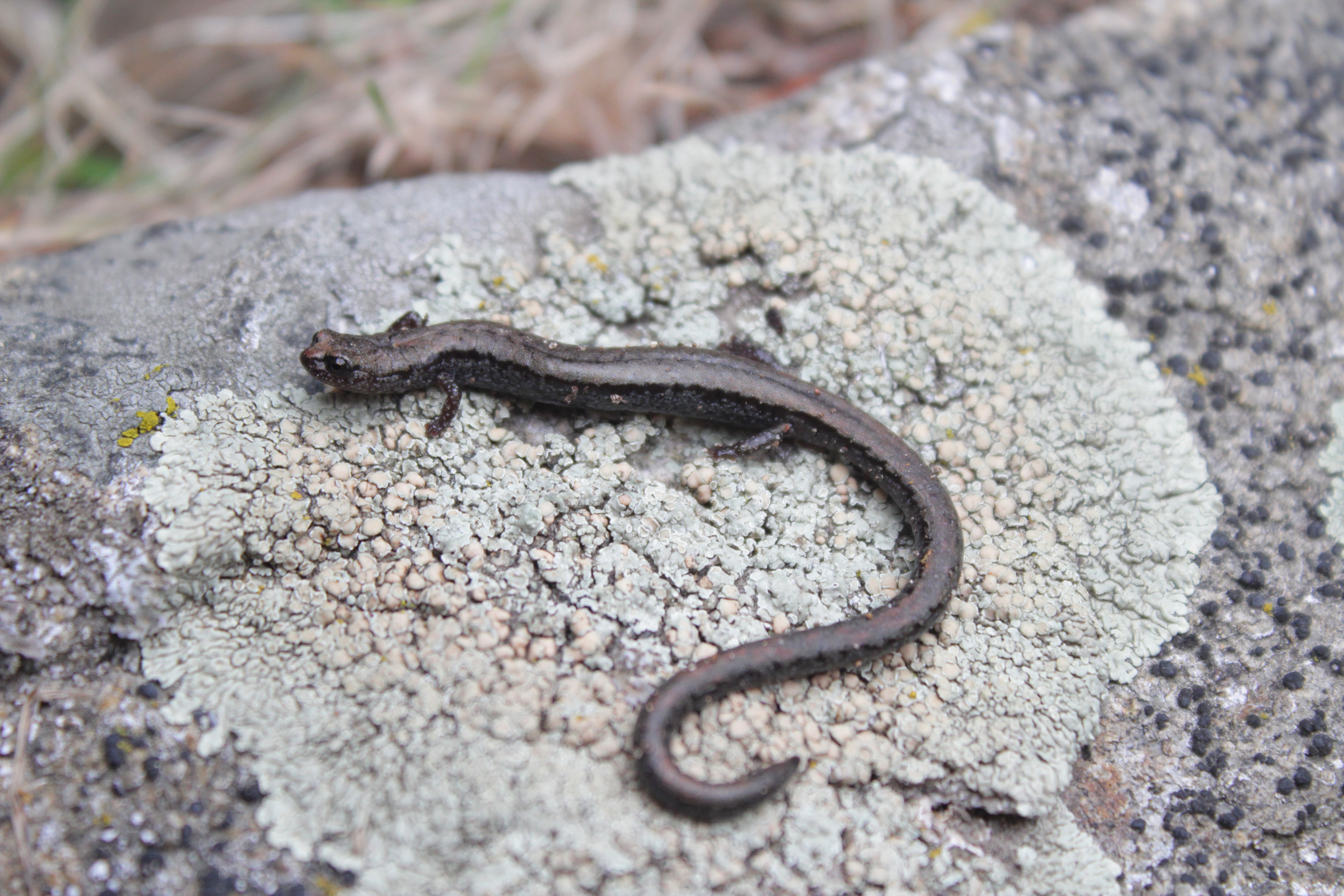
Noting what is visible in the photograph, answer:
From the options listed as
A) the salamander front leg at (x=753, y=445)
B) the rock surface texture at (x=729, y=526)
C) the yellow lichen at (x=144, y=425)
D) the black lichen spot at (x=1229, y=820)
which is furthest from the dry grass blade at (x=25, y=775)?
the black lichen spot at (x=1229, y=820)

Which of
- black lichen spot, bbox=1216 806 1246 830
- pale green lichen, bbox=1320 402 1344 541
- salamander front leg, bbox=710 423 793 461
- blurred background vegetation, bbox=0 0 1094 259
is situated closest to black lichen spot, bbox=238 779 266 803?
salamander front leg, bbox=710 423 793 461

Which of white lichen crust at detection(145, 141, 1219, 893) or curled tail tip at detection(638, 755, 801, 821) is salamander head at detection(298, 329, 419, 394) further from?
curled tail tip at detection(638, 755, 801, 821)

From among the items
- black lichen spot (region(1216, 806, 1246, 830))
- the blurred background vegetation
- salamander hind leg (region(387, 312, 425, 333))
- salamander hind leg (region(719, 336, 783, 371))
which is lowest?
black lichen spot (region(1216, 806, 1246, 830))

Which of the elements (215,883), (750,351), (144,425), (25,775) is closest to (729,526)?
(750,351)

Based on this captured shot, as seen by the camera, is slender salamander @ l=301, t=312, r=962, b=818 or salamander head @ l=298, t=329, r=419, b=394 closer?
slender salamander @ l=301, t=312, r=962, b=818

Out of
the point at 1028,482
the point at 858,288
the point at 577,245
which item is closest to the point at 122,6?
the point at 577,245

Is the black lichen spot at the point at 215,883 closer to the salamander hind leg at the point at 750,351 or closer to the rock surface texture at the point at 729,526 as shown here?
the rock surface texture at the point at 729,526
